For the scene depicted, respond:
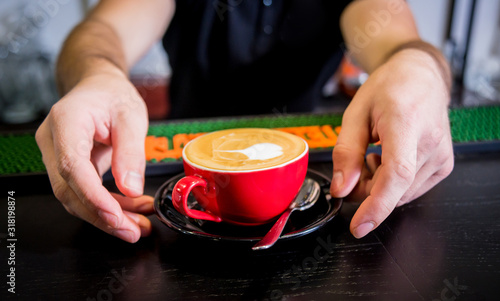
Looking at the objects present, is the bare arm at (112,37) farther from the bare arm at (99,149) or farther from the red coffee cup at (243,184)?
the red coffee cup at (243,184)

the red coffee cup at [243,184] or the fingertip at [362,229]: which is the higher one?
the red coffee cup at [243,184]

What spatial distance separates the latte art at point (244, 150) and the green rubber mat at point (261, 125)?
218 mm

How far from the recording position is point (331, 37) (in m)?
1.49

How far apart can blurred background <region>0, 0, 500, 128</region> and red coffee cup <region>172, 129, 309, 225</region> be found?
7.33 feet

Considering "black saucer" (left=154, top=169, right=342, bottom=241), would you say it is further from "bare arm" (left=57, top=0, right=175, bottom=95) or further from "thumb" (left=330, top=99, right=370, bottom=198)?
"bare arm" (left=57, top=0, right=175, bottom=95)

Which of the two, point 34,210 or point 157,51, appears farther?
point 157,51

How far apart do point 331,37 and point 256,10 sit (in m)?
0.33

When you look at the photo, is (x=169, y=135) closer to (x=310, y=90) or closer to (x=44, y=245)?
(x=44, y=245)

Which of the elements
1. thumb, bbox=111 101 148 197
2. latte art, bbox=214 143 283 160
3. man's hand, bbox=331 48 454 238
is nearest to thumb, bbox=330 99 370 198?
man's hand, bbox=331 48 454 238

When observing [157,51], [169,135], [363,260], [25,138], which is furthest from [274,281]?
[157,51]

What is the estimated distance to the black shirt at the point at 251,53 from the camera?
144 centimetres

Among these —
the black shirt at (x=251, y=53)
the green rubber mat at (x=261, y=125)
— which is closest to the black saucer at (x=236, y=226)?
the green rubber mat at (x=261, y=125)

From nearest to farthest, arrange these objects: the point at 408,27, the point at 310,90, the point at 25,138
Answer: the point at 25,138, the point at 408,27, the point at 310,90

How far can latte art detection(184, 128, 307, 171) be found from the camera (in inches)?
21.5
